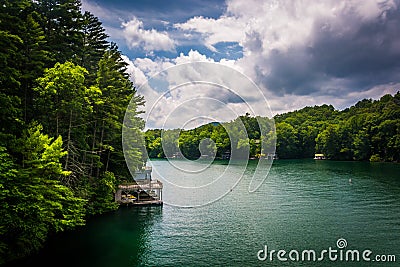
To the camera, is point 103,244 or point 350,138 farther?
point 350,138

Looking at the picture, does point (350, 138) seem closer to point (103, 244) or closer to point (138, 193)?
point (138, 193)

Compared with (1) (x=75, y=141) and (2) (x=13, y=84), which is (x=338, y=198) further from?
(2) (x=13, y=84)

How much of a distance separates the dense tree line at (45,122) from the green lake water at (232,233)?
1.82 metres

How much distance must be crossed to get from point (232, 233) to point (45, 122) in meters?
13.6

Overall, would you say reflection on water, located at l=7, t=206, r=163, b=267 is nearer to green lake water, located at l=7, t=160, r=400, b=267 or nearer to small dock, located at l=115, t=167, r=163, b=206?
green lake water, located at l=7, t=160, r=400, b=267

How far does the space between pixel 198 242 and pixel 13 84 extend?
13355 mm

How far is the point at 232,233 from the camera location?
23.0 meters

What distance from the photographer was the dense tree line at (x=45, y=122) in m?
15.3

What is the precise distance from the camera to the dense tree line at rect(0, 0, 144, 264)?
15266 mm

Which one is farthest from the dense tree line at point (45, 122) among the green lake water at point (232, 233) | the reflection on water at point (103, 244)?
the green lake water at point (232, 233)

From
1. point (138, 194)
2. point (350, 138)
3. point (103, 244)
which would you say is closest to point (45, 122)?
point (103, 244)

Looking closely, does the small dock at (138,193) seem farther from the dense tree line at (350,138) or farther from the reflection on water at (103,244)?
the dense tree line at (350,138)

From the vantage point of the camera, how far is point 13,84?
1728 centimetres

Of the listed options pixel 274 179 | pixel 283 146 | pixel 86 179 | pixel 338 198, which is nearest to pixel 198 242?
pixel 86 179
